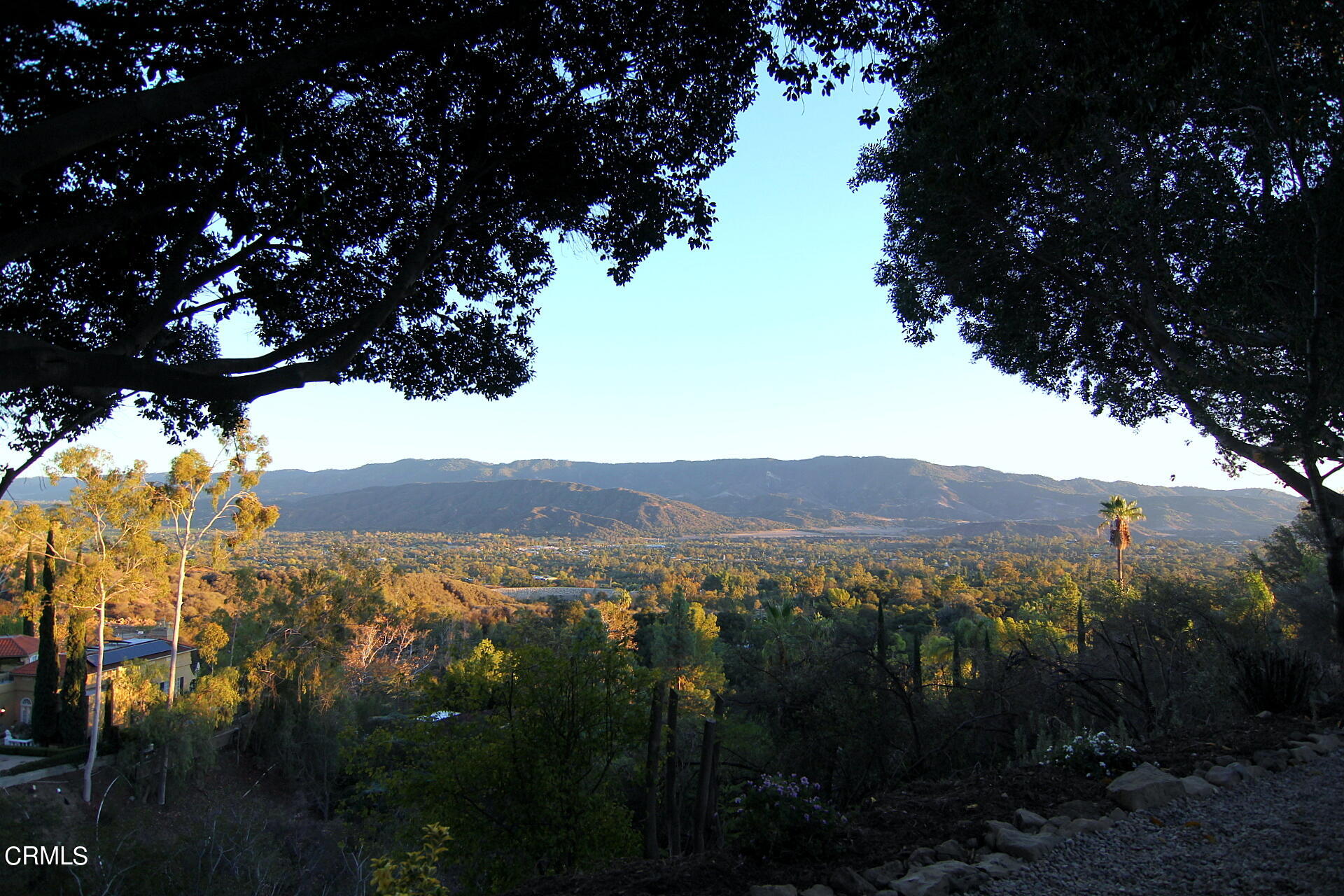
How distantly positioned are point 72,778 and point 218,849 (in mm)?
12895

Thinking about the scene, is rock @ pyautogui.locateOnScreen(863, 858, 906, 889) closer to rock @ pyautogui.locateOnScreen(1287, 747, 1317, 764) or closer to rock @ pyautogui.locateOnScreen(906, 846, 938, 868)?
rock @ pyautogui.locateOnScreen(906, 846, 938, 868)

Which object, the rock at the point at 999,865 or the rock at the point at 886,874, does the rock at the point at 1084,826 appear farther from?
the rock at the point at 886,874

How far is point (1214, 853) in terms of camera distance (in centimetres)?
328

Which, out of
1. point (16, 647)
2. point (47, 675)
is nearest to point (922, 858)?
point (47, 675)

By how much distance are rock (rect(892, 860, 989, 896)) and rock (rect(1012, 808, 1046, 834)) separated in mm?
718

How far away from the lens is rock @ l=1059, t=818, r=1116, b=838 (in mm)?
3584

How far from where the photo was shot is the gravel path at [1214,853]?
9.70 ft

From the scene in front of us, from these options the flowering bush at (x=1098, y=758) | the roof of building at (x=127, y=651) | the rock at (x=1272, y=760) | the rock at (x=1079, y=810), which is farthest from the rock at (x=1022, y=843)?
the roof of building at (x=127, y=651)

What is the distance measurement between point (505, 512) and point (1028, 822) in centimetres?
18237

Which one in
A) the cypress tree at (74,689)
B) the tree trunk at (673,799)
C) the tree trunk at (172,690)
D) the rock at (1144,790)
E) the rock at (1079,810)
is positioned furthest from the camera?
the cypress tree at (74,689)

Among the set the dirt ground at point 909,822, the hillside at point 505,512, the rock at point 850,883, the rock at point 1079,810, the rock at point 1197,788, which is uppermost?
the rock at point 1197,788

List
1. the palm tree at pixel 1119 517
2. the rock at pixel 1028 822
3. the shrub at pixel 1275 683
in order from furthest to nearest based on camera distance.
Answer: the palm tree at pixel 1119 517
the shrub at pixel 1275 683
the rock at pixel 1028 822

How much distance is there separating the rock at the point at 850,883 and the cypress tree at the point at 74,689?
25268 millimetres

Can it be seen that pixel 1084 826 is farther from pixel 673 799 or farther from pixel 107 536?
pixel 107 536
